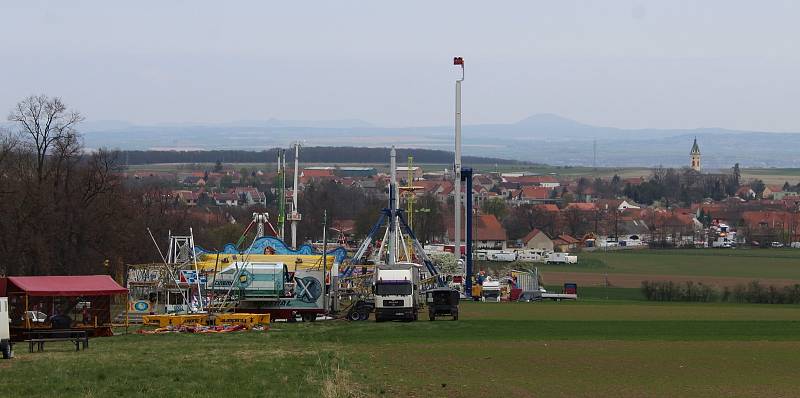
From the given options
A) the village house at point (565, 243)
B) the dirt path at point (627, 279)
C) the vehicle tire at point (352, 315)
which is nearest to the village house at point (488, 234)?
the village house at point (565, 243)

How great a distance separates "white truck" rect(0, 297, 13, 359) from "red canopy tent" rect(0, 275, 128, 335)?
207 inches

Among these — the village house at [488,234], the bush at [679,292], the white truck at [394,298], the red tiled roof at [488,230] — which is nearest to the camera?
the white truck at [394,298]

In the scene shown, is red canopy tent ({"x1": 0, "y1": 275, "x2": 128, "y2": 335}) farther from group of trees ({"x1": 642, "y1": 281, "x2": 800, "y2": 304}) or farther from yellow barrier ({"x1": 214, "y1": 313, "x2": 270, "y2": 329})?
group of trees ({"x1": 642, "y1": 281, "x2": 800, "y2": 304})

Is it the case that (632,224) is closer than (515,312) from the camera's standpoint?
No

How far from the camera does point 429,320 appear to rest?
Result: 176 ft

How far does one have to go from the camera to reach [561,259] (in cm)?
12094

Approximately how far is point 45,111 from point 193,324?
2420cm

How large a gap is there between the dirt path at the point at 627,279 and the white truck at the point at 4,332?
57.2 metres

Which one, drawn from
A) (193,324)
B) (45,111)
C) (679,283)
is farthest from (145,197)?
(193,324)


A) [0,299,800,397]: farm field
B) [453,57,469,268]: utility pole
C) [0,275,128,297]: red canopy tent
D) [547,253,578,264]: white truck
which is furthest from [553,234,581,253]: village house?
[0,275,128,297]: red canopy tent

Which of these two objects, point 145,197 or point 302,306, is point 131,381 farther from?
point 145,197

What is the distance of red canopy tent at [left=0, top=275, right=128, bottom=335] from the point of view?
4050 centimetres

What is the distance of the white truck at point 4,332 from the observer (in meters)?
33.4

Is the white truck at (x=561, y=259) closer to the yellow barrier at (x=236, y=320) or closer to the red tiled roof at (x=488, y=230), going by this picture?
the red tiled roof at (x=488, y=230)
